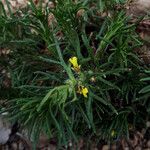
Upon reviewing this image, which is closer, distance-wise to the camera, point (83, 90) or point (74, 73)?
point (83, 90)

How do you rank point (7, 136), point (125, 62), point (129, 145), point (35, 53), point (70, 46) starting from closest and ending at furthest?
point (125, 62)
point (70, 46)
point (35, 53)
point (129, 145)
point (7, 136)

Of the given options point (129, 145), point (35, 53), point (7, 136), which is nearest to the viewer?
point (35, 53)

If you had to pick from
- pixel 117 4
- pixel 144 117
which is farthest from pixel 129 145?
pixel 117 4

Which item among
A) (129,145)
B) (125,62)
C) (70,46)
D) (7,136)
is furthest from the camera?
(7,136)

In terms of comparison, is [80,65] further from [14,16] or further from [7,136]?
[7,136]

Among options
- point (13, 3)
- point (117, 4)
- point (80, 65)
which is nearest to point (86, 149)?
point (80, 65)

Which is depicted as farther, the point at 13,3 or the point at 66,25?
the point at 13,3

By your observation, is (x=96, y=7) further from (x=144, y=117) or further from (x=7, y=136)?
(x=7, y=136)

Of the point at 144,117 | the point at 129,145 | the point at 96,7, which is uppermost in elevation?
the point at 96,7

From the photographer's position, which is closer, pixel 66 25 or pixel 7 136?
pixel 66 25

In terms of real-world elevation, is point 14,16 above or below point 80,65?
above
